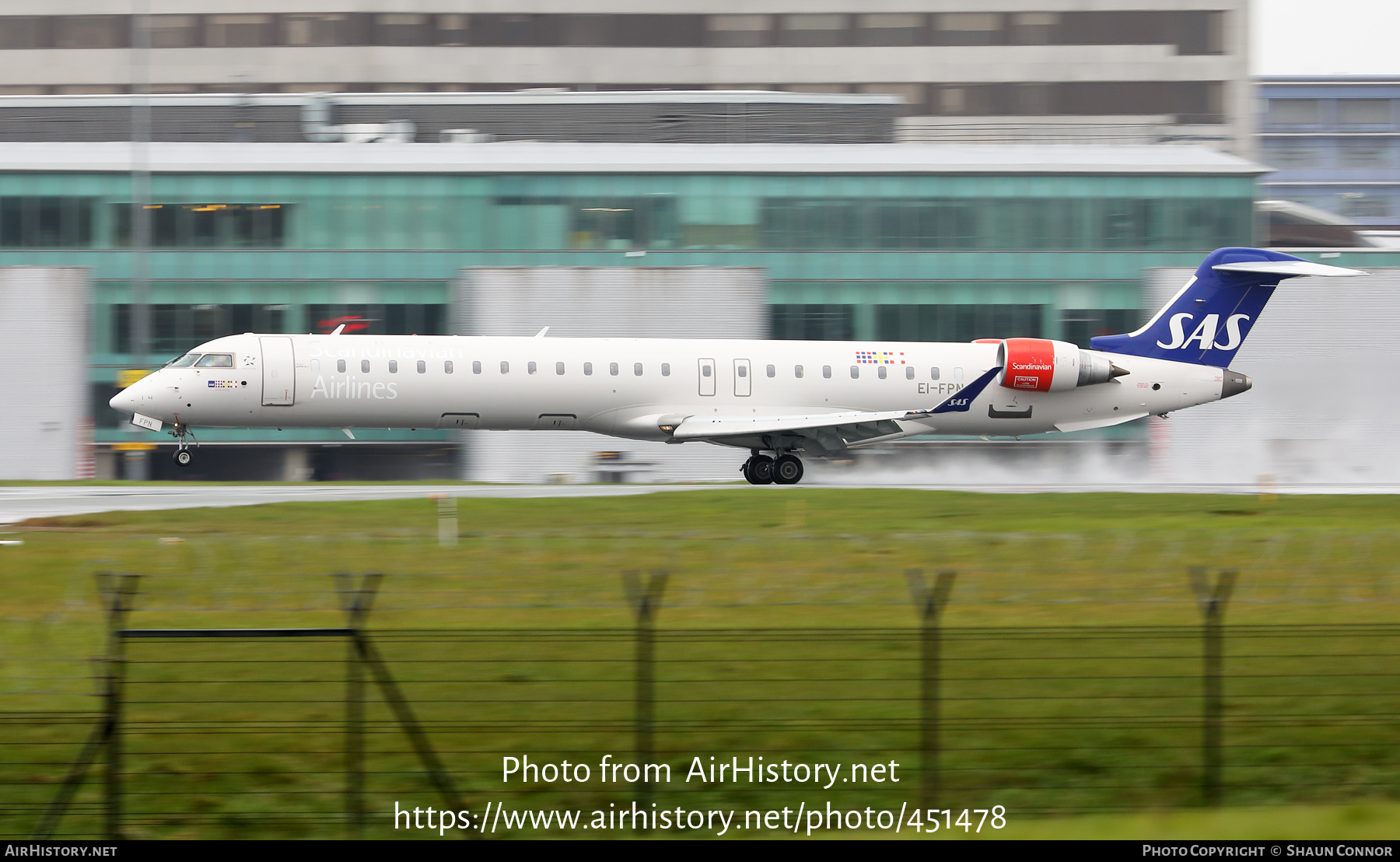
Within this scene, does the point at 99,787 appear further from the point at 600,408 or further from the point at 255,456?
the point at 255,456

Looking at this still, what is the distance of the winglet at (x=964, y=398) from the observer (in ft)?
107

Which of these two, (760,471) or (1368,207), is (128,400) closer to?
(760,471)

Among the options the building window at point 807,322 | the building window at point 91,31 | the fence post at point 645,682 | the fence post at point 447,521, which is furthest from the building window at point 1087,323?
the building window at point 91,31

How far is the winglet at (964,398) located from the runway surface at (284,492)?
1.83 metres

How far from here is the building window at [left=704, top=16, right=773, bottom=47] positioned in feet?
291

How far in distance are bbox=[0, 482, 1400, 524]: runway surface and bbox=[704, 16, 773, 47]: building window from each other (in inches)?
2341

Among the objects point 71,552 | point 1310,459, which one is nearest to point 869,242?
point 1310,459

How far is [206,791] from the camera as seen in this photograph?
1039 centimetres

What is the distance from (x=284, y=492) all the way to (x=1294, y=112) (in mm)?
118036

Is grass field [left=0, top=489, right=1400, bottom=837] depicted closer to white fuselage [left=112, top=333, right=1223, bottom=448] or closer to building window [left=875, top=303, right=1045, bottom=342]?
white fuselage [left=112, top=333, right=1223, bottom=448]

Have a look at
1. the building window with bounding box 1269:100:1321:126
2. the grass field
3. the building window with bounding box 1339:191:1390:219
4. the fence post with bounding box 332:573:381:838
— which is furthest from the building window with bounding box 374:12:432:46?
the fence post with bounding box 332:573:381:838

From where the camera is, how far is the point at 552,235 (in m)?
48.6

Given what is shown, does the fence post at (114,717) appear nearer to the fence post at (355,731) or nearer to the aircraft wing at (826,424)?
the fence post at (355,731)

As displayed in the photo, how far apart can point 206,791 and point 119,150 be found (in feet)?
144
